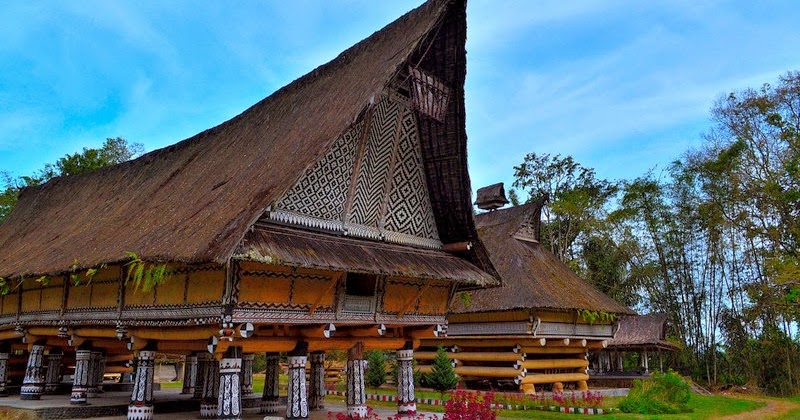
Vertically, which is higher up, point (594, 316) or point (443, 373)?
point (594, 316)

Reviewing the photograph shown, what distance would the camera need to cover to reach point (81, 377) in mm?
14883

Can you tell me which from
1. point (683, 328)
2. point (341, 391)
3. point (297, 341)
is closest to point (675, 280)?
point (683, 328)

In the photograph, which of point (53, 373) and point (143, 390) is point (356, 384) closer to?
point (143, 390)

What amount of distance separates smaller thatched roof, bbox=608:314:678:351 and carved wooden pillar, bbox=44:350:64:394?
24292 millimetres

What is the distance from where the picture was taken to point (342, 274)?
1170 centimetres

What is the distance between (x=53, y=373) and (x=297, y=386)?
10834 mm

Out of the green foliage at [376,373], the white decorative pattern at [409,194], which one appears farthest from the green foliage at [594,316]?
the white decorative pattern at [409,194]

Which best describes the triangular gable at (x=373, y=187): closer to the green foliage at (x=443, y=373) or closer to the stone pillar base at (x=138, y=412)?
the stone pillar base at (x=138, y=412)

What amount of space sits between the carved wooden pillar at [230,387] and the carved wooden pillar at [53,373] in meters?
9.94

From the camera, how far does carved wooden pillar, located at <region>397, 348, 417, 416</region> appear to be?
44.9 ft

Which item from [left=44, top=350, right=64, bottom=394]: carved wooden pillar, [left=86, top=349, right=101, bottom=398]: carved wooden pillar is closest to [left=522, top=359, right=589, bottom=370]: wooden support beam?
[left=86, top=349, right=101, bottom=398]: carved wooden pillar

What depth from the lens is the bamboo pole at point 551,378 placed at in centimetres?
2152

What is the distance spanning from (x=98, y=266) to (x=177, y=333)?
195cm

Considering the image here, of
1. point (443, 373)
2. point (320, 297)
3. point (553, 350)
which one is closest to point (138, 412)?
point (320, 297)
